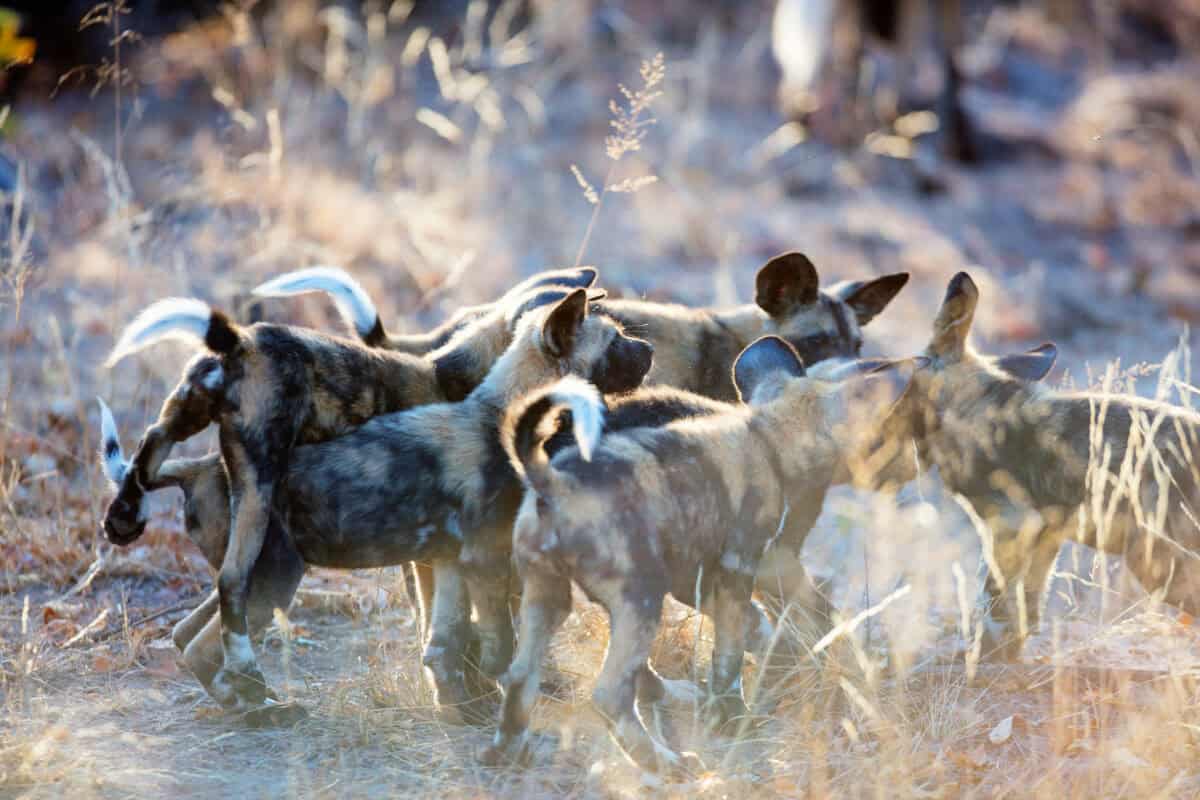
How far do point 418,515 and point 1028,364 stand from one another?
1972mm

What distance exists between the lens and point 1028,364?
4457 millimetres

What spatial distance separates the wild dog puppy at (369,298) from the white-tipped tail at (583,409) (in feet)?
3.96

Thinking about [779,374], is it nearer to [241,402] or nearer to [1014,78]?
[241,402]

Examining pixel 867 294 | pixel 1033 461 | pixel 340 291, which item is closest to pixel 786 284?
pixel 867 294

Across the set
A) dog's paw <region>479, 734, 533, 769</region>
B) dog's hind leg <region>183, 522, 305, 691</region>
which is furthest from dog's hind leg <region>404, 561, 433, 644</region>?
dog's paw <region>479, 734, 533, 769</region>

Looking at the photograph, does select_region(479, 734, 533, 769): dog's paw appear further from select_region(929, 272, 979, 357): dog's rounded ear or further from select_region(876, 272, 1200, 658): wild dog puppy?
select_region(929, 272, 979, 357): dog's rounded ear

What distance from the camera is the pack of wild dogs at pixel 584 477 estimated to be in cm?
329

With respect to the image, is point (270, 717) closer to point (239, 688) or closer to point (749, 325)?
point (239, 688)

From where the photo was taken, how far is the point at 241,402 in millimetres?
3633

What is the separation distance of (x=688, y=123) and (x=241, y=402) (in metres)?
7.06

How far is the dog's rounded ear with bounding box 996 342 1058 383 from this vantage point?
175 inches

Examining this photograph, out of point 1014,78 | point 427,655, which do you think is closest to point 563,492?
point 427,655

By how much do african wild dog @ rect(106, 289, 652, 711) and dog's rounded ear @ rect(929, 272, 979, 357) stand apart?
1.23 metres

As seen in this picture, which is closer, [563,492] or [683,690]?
[563,492]
